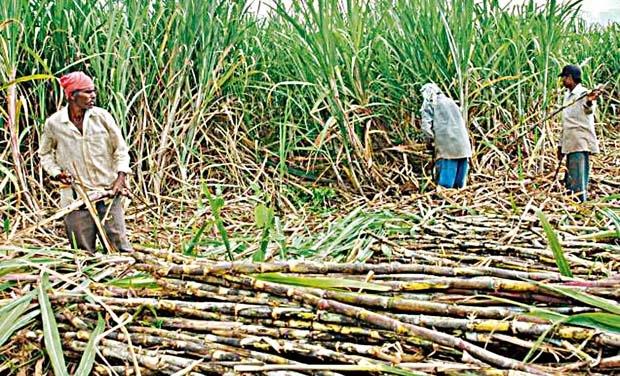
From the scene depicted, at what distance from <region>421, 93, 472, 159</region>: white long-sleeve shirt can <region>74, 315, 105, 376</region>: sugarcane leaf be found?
3739 millimetres

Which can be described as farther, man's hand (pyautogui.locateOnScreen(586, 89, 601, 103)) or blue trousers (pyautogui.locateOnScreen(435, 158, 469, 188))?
blue trousers (pyautogui.locateOnScreen(435, 158, 469, 188))

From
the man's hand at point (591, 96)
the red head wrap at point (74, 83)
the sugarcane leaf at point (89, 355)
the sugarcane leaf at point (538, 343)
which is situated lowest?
the sugarcane leaf at point (89, 355)

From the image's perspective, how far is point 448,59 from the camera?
4.86 m

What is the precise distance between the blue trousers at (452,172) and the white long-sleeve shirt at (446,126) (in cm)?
7

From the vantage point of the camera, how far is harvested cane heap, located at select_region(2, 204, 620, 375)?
102 cm

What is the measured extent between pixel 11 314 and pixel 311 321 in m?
0.58

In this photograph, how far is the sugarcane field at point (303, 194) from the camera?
43.8 inches

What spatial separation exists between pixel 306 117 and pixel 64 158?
2189mm

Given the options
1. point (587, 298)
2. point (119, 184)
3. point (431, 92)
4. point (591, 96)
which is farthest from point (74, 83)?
point (591, 96)

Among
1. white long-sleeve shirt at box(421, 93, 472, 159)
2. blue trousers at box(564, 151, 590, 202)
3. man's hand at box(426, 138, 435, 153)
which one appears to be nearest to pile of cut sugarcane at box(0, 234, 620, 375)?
white long-sleeve shirt at box(421, 93, 472, 159)

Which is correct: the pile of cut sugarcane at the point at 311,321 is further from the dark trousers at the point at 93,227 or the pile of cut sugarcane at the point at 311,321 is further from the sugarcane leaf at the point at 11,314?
the dark trousers at the point at 93,227

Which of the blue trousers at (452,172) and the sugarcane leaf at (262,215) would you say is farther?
the blue trousers at (452,172)

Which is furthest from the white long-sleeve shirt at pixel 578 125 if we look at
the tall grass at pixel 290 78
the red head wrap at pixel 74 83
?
the red head wrap at pixel 74 83

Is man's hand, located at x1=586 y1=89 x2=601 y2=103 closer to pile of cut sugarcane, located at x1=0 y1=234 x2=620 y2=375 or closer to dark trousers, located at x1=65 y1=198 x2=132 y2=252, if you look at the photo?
dark trousers, located at x1=65 y1=198 x2=132 y2=252
